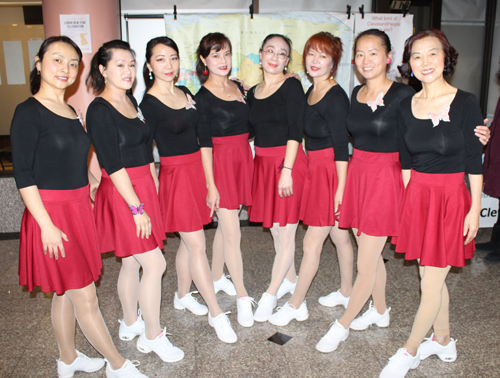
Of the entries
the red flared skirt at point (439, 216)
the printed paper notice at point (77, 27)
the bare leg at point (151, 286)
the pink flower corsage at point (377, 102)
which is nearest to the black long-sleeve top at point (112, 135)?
the bare leg at point (151, 286)

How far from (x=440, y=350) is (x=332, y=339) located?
58 cm

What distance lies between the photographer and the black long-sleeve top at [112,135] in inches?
77.3

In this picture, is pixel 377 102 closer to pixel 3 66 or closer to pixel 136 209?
pixel 136 209

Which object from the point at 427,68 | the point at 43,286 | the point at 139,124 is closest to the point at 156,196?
the point at 139,124

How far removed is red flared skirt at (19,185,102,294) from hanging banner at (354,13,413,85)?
3.68m

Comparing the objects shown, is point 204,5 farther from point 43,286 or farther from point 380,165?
point 43,286

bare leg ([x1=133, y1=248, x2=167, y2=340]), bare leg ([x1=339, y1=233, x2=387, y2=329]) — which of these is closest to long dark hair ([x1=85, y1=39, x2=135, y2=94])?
bare leg ([x1=133, y1=248, x2=167, y2=340])

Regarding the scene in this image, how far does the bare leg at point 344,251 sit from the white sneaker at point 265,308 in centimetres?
51

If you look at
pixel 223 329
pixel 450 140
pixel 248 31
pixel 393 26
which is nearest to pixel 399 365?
pixel 223 329

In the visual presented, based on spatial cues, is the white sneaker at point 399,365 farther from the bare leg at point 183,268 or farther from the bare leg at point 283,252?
the bare leg at point 183,268

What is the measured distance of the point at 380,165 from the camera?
216 centimetres

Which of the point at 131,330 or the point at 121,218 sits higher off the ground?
the point at 121,218

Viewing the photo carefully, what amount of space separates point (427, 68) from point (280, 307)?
5.62ft

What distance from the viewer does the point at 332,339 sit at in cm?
234
